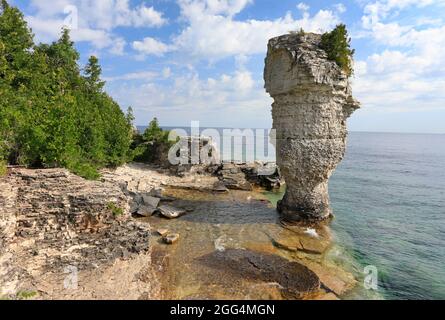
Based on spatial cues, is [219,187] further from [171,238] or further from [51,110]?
[51,110]

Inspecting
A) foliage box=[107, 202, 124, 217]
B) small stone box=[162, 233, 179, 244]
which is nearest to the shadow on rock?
small stone box=[162, 233, 179, 244]

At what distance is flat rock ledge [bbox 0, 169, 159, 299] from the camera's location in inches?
339

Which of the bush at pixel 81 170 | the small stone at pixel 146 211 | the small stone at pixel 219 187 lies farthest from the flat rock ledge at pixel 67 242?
the small stone at pixel 219 187

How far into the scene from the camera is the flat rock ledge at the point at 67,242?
8602 mm

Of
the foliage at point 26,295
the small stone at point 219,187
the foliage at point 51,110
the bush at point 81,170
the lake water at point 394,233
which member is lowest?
the lake water at point 394,233

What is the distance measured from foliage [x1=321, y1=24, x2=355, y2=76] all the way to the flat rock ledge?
1330 centimetres

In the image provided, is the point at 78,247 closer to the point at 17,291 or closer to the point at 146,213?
the point at 17,291

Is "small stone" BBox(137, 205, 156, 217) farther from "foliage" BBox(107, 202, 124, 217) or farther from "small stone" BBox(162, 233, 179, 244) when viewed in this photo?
"foliage" BBox(107, 202, 124, 217)

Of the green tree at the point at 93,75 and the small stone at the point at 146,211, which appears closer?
the small stone at the point at 146,211

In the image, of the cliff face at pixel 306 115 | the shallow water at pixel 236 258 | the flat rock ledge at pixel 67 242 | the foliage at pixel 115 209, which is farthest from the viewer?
the cliff face at pixel 306 115

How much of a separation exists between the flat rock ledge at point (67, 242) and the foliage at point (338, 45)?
43.6ft

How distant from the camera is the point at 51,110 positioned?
1348cm

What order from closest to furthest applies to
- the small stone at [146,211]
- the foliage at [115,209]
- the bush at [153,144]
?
the foliage at [115,209]
the small stone at [146,211]
the bush at [153,144]

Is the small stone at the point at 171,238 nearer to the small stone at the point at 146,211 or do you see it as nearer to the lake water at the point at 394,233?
the small stone at the point at 146,211
